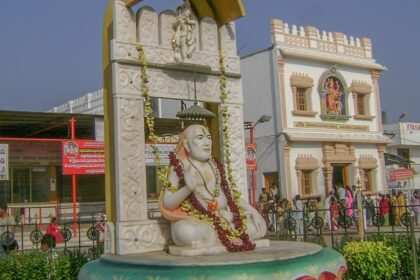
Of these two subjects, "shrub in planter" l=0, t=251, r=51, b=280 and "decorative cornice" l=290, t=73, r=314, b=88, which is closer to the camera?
"shrub in planter" l=0, t=251, r=51, b=280

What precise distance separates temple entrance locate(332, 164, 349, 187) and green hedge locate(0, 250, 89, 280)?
682 inches

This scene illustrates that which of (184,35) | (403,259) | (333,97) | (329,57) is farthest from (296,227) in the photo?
(329,57)

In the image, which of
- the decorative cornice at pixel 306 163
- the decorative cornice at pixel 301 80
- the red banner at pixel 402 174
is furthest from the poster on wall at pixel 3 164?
the red banner at pixel 402 174

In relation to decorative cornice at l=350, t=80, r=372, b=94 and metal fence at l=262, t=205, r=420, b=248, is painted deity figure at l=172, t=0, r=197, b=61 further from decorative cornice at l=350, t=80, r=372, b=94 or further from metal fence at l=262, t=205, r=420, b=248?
decorative cornice at l=350, t=80, r=372, b=94

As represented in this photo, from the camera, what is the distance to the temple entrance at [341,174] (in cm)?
2331

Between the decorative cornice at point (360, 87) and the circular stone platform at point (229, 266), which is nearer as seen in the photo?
the circular stone platform at point (229, 266)

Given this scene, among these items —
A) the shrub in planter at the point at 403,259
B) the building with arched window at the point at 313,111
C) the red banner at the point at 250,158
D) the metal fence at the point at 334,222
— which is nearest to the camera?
the shrub in planter at the point at 403,259

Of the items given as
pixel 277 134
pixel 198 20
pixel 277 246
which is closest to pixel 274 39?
pixel 277 134

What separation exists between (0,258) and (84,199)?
1447cm

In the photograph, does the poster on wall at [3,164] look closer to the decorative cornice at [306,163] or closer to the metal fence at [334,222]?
the metal fence at [334,222]

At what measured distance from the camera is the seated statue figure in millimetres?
5133

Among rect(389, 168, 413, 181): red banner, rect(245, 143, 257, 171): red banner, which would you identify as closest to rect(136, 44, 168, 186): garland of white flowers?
rect(245, 143, 257, 171): red banner

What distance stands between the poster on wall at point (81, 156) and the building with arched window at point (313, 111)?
23.2ft

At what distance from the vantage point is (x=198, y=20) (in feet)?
21.2
